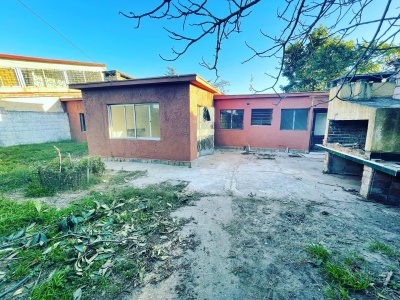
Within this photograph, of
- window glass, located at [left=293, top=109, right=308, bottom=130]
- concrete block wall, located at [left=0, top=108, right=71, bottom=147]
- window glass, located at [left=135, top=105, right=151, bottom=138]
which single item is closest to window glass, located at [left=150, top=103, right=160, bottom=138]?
window glass, located at [left=135, top=105, right=151, bottom=138]

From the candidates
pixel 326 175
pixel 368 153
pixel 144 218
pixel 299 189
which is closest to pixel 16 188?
pixel 144 218

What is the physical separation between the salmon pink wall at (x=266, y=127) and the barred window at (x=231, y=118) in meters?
0.19

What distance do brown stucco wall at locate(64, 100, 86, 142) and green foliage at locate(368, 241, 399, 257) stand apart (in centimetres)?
1516

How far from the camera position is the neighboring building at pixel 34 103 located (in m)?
10.5

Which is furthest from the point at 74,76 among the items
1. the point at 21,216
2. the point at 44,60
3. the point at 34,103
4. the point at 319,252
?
the point at 319,252

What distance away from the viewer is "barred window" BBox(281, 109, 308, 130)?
8680mm

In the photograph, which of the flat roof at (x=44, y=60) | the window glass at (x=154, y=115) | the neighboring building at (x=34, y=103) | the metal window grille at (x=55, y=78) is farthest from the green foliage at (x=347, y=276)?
the metal window grille at (x=55, y=78)

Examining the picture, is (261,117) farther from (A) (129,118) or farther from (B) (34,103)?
(B) (34,103)

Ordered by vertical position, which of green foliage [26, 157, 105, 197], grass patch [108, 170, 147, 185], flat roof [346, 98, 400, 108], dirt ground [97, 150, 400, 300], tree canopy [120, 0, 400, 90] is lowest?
dirt ground [97, 150, 400, 300]

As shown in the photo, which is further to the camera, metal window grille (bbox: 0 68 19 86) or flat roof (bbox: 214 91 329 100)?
metal window grille (bbox: 0 68 19 86)

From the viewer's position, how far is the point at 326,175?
17.1 feet

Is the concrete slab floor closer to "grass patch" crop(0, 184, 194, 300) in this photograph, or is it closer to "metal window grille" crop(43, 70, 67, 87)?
"grass patch" crop(0, 184, 194, 300)

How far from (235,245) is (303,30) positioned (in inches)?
105

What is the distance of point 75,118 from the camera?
12.6 m
